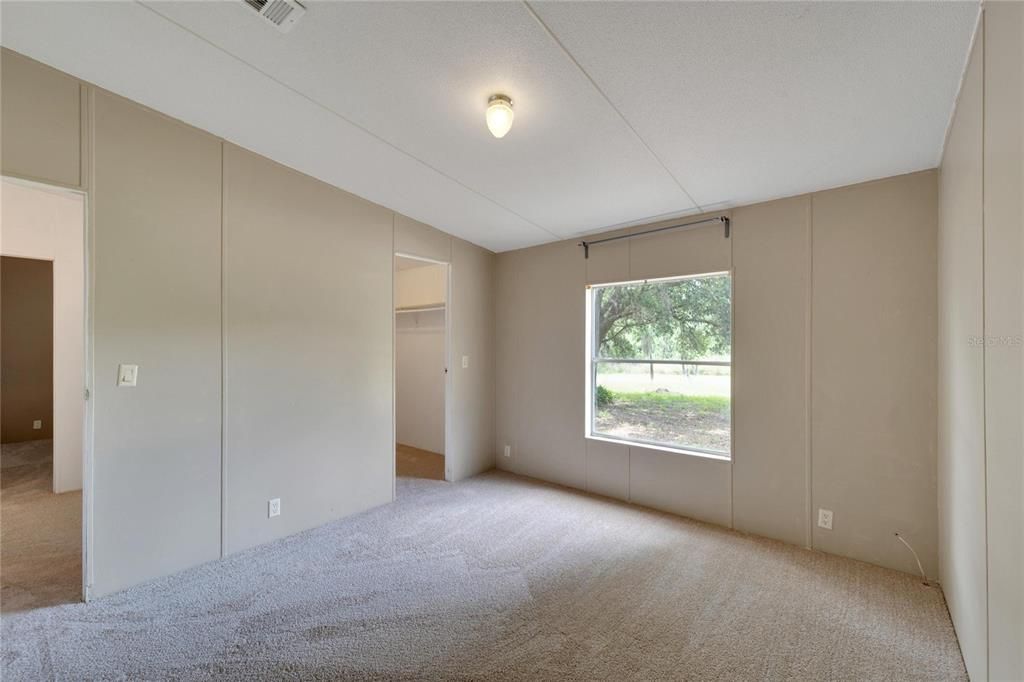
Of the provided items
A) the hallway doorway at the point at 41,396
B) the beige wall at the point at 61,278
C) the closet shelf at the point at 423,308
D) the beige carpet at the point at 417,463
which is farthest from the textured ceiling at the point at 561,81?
the beige carpet at the point at 417,463

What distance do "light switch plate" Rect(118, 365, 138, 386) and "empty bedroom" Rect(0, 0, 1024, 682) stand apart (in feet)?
0.05

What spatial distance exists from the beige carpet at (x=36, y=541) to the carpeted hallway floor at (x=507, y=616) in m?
0.22

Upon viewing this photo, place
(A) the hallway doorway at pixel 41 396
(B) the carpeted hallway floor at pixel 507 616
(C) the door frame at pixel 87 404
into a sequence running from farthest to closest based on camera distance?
(A) the hallway doorway at pixel 41 396 < (C) the door frame at pixel 87 404 < (B) the carpeted hallway floor at pixel 507 616

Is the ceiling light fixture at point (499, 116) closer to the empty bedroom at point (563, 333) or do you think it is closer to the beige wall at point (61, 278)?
the empty bedroom at point (563, 333)

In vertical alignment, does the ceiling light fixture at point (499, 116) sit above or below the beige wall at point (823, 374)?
above

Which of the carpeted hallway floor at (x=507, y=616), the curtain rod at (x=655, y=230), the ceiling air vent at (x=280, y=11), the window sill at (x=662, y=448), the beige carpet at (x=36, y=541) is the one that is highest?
the ceiling air vent at (x=280, y=11)

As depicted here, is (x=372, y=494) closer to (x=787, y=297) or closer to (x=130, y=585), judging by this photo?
(x=130, y=585)

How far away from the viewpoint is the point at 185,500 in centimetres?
263

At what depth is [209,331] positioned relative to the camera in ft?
8.95

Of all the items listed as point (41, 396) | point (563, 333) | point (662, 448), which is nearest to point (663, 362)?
point (662, 448)

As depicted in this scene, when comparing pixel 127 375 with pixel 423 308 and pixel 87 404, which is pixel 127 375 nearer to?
pixel 87 404

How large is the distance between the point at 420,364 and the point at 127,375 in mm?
3208

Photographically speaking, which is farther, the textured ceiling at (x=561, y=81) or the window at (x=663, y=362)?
the window at (x=663, y=362)

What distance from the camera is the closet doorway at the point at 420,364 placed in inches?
205
